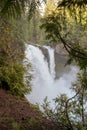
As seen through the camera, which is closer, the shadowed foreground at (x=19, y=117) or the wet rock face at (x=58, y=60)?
the shadowed foreground at (x=19, y=117)

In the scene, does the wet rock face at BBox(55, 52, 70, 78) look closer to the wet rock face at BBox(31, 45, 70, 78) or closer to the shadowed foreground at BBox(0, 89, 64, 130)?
the wet rock face at BBox(31, 45, 70, 78)

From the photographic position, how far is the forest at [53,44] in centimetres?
135

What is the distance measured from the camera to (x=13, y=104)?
466 cm

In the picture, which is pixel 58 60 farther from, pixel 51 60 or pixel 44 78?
pixel 44 78

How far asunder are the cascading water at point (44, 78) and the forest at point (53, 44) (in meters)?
4.87

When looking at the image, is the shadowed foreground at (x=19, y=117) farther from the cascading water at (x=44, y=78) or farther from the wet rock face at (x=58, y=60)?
the wet rock face at (x=58, y=60)

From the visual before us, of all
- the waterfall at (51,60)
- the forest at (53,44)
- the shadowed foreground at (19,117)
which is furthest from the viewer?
the waterfall at (51,60)

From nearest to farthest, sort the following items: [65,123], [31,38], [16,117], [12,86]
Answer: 1. [65,123]
2. [16,117]
3. [12,86]
4. [31,38]

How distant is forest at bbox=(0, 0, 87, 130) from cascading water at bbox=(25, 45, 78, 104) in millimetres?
4871

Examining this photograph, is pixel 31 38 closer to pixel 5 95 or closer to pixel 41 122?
pixel 5 95

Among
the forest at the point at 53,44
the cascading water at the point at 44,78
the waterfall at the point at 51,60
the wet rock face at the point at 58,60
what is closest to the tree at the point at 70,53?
the forest at the point at 53,44

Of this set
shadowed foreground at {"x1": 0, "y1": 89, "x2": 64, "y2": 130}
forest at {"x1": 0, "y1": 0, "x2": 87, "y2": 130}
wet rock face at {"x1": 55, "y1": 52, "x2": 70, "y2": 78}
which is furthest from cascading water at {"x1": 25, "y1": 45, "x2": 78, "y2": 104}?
shadowed foreground at {"x1": 0, "y1": 89, "x2": 64, "y2": 130}

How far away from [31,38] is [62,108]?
617 inches

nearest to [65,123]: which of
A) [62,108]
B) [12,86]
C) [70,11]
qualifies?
[62,108]
